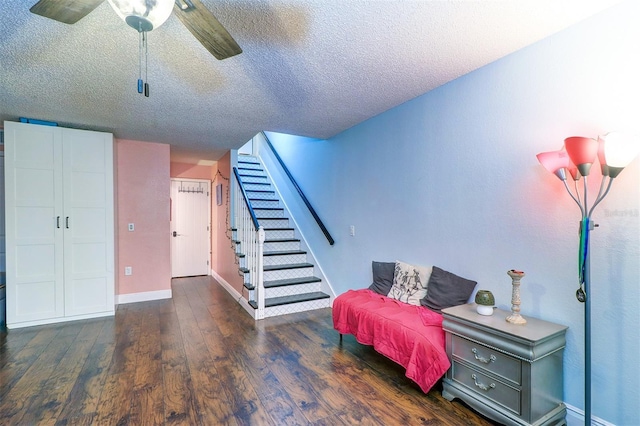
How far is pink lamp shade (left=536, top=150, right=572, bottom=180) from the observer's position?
171 cm

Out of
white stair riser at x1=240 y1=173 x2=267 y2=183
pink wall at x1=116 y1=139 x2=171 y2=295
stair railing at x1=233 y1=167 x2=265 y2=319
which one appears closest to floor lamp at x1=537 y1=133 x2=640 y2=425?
stair railing at x1=233 y1=167 x2=265 y2=319

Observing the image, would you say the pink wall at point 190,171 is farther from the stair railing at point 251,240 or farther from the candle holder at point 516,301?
the candle holder at point 516,301

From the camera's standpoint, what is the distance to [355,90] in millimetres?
2727

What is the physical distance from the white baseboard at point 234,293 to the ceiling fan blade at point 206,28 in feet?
9.66

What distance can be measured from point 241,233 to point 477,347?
343 cm

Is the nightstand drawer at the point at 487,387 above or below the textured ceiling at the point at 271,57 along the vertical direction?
below

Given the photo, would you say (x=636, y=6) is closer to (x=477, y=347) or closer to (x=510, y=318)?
(x=510, y=318)

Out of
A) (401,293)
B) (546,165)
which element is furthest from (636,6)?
(401,293)

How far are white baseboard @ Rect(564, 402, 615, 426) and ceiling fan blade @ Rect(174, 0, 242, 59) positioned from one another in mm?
2762

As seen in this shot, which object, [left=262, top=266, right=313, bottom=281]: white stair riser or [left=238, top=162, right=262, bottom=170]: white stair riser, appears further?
[left=238, top=162, right=262, bottom=170]: white stair riser

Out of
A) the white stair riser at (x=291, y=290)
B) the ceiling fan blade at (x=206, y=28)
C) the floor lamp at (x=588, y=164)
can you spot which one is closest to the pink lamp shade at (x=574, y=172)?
the floor lamp at (x=588, y=164)

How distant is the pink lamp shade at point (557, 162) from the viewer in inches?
67.2

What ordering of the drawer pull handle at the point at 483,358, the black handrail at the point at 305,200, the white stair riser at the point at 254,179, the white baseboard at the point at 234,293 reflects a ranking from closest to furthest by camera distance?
the drawer pull handle at the point at 483,358 → the white baseboard at the point at 234,293 → the black handrail at the point at 305,200 → the white stair riser at the point at 254,179

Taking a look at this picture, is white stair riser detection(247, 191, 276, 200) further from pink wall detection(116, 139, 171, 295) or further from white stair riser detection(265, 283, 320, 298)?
white stair riser detection(265, 283, 320, 298)
